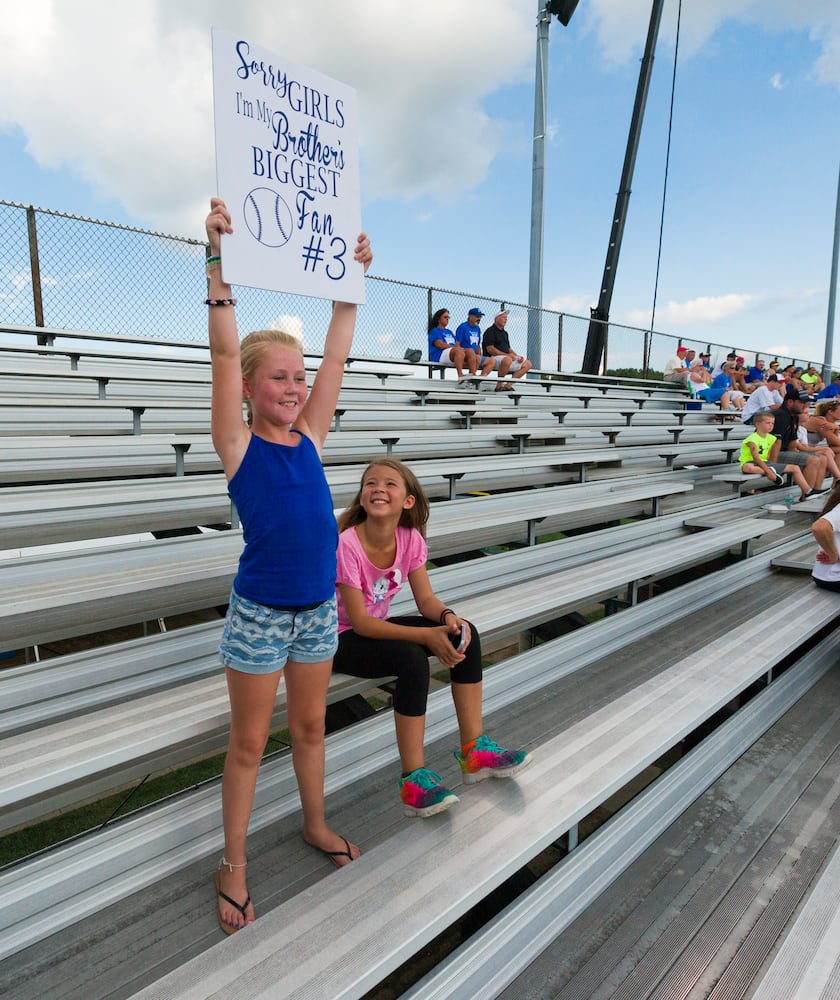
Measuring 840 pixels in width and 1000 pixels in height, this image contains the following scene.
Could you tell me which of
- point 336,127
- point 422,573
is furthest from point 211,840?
point 336,127

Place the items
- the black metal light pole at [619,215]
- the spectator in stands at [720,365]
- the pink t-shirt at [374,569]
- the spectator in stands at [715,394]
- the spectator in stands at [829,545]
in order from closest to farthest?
the pink t-shirt at [374,569], the spectator in stands at [829,545], the black metal light pole at [619,215], the spectator in stands at [715,394], the spectator in stands at [720,365]

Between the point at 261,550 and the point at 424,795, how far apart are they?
28.2 inches

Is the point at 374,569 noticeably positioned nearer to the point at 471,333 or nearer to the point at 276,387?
the point at 276,387

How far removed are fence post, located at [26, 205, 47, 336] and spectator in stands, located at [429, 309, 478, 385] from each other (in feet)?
15.7

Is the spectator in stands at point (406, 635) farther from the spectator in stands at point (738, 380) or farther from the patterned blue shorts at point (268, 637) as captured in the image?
the spectator in stands at point (738, 380)

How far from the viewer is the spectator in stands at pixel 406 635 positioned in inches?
64.7

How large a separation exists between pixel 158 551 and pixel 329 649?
1185 millimetres

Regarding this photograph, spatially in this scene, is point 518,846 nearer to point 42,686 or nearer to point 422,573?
point 422,573

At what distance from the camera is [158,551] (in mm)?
2367

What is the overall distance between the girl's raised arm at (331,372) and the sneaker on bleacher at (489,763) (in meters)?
0.92

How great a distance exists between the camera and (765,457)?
257 inches

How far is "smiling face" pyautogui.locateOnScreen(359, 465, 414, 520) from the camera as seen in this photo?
1793mm

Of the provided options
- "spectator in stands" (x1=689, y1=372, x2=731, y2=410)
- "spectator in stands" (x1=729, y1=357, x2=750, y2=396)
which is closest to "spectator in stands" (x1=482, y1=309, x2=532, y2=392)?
"spectator in stands" (x1=689, y1=372, x2=731, y2=410)

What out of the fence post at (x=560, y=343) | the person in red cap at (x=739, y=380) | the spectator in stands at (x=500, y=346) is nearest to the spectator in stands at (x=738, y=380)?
the person in red cap at (x=739, y=380)
